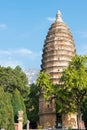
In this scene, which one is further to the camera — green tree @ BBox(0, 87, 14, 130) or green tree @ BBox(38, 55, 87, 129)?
green tree @ BBox(38, 55, 87, 129)

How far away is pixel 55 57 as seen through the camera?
71.4 meters

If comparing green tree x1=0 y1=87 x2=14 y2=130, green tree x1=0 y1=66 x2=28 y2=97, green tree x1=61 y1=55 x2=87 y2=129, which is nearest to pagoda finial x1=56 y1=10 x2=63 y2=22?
green tree x1=0 y1=66 x2=28 y2=97

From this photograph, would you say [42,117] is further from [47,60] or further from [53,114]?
[47,60]

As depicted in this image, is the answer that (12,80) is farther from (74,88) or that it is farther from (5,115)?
(5,115)

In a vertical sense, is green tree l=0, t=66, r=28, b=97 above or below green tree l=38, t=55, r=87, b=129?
above

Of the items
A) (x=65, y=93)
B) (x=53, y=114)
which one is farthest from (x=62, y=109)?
(x=53, y=114)

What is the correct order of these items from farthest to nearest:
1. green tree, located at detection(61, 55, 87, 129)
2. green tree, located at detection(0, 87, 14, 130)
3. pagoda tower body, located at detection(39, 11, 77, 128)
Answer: pagoda tower body, located at detection(39, 11, 77, 128), green tree, located at detection(61, 55, 87, 129), green tree, located at detection(0, 87, 14, 130)

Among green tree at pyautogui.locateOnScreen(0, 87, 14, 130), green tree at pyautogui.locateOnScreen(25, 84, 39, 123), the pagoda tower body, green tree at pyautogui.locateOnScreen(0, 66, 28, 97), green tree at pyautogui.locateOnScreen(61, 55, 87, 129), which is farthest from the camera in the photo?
green tree at pyautogui.locateOnScreen(0, 66, 28, 97)

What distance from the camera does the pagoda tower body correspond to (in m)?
68.5

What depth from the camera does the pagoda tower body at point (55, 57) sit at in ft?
225

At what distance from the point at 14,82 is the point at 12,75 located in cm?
173

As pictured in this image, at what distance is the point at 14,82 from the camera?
7631 centimetres

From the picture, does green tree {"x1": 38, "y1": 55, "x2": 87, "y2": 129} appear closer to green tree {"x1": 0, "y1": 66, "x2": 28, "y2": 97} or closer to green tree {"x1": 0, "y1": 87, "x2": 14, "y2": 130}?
green tree {"x1": 0, "y1": 87, "x2": 14, "y2": 130}

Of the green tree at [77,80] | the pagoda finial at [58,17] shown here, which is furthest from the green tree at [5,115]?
the pagoda finial at [58,17]
